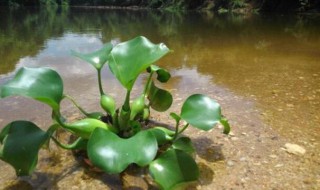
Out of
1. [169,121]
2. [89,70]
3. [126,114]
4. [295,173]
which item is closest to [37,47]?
[89,70]

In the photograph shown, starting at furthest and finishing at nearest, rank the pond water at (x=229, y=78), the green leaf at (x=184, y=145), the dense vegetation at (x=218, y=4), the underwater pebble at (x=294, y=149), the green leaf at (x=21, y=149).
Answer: the dense vegetation at (x=218, y=4) < the pond water at (x=229, y=78) < the underwater pebble at (x=294, y=149) < the green leaf at (x=184, y=145) < the green leaf at (x=21, y=149)

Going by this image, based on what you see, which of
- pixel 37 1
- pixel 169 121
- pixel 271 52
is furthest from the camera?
pixel 37 1

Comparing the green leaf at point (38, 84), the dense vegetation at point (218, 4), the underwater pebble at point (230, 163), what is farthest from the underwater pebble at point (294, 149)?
the dense vegetation at point (218, 4)

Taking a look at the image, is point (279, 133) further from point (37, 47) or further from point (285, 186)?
point (37, 47)

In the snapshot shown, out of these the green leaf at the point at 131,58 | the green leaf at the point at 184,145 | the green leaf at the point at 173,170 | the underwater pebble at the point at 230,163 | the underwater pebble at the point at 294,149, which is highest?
the green leaf at the point at 131,58

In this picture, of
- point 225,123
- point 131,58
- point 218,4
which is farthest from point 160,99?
point 218,4

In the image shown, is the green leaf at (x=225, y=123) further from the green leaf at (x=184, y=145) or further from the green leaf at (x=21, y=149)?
the green leaf at (x=21, y=149)
